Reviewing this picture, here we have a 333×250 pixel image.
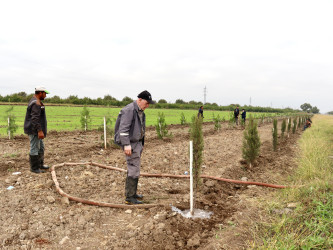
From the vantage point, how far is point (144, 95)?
4.13 metres

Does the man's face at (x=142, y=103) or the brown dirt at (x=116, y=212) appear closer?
the brown dirt at (x=116, y=212)

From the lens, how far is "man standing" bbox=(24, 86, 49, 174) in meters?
5.44

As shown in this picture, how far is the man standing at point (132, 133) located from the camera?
405 centimetres

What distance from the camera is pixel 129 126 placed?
4090 mm

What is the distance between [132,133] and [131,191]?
105cm

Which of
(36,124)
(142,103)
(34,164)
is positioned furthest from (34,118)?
(142,103)

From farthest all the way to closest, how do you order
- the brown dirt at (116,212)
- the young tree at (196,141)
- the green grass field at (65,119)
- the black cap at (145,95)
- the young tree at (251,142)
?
the green grass field at (65,119), the young tree at (251,142), the young tree at (196,141), the black cap at (145,95), the brown dirt at (116,212)

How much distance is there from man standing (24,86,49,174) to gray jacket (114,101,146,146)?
2322 millimetres

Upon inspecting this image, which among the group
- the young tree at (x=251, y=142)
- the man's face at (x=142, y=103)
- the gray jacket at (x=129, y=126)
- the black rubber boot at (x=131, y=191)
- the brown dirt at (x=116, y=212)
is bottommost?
the brown dirt at (x=116, y=212)

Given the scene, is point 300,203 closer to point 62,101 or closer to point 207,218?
point 207,218

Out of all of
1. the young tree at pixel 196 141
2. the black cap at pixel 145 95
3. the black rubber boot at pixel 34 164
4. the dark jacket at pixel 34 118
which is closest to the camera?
the black cap at pixel 145 95

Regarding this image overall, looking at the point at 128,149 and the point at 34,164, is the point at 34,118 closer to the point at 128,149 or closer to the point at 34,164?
the point at 34,164

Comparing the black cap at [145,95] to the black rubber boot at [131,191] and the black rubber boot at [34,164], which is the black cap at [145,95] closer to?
the black rubber boot at [131,191]

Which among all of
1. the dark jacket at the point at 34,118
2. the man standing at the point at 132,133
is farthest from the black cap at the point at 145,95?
the dark jacket at the point at 34,118
